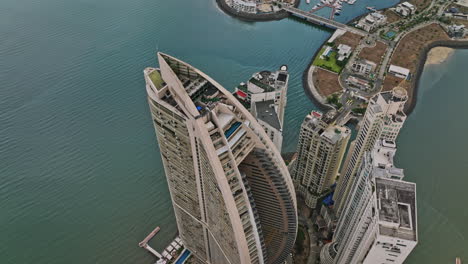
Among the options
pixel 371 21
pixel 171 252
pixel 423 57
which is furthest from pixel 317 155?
pixel 371 21

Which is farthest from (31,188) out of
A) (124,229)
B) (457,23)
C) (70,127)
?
(457,23)

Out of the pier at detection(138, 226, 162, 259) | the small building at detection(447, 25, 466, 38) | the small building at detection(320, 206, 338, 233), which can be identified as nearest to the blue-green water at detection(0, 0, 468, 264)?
the pier at detection(138, 226, 162, 259)

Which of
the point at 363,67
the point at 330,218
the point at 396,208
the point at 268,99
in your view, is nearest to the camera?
the point at 396,208

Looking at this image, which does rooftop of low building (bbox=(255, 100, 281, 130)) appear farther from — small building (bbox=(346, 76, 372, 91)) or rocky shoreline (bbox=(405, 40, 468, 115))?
rocky shoreline (bbox=(405, 40, 468, 115))

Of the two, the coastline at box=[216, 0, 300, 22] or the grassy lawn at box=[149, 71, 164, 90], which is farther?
the coastline at box=[216, 0, 300, 22]

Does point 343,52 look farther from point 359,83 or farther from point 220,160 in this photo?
point 220,160

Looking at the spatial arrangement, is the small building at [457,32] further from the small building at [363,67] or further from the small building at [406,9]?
the small building at [363,67]
